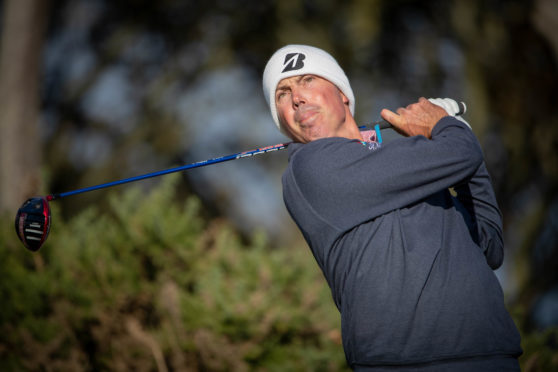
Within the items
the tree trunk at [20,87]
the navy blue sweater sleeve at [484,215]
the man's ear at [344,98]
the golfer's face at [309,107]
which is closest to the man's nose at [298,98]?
the golfer's face at [309,107]

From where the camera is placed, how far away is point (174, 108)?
8.74m

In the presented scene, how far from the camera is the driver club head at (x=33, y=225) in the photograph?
2.15 metres

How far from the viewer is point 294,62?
6.32 feet

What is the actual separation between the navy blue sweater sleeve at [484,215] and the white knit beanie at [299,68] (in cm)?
57

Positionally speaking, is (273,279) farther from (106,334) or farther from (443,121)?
(443,121)

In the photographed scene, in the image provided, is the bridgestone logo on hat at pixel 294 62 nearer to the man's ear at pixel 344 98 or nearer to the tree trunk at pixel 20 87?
the man's ear at pixel 344 98

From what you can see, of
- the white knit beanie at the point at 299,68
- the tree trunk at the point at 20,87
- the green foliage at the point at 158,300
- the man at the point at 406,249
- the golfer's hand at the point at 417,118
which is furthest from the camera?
the tree trunk at the point at 20,87

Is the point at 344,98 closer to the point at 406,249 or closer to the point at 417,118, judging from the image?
the point at 417,118

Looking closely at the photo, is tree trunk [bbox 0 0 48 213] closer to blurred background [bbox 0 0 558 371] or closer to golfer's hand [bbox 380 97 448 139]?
blurred background [bbox 0 0 558 371]

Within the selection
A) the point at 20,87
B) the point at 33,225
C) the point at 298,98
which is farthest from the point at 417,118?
the point at 20,87

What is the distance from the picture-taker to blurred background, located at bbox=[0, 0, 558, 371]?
360 cm

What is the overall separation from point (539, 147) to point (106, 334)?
6.81 metres

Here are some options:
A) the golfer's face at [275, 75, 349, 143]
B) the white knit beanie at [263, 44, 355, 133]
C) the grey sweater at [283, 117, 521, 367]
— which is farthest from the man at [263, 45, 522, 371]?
Result: the white knit beanie at [263, 44, 355, 133]

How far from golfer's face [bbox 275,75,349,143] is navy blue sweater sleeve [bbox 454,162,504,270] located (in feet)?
1.48
